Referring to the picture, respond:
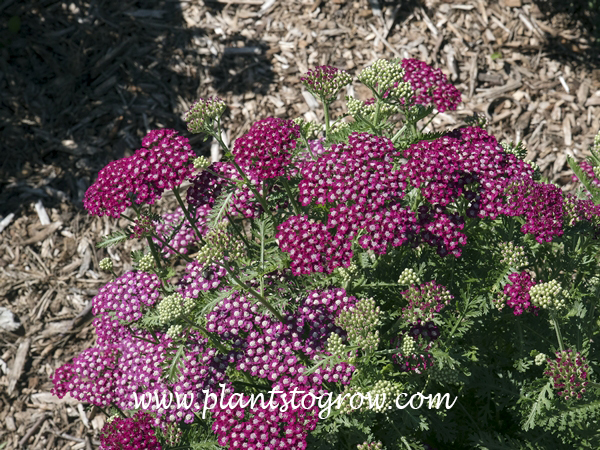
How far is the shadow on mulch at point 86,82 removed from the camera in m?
8.71

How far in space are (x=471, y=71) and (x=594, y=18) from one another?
203 cm

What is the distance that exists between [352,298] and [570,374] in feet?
5.23

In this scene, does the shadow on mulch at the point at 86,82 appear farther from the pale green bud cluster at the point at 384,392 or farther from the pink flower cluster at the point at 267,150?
the pale green bud cluster at the point at 384,392

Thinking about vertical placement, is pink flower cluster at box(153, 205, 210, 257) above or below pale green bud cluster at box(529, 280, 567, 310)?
below

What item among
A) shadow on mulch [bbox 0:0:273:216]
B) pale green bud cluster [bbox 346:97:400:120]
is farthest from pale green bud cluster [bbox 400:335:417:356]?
shadow on mulch [bbox 0:0:273:216]

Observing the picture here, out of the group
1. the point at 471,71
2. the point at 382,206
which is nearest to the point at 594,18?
the point at 471,71

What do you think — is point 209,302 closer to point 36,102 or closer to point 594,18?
point 36,102

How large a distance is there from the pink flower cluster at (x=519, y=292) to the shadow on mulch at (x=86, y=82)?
5.73 m

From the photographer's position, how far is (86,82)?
9250mm

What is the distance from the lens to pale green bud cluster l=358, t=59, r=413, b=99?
4.78 meters

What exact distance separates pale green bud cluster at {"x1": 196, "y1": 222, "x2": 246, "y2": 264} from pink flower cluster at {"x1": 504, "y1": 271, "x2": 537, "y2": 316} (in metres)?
2.01

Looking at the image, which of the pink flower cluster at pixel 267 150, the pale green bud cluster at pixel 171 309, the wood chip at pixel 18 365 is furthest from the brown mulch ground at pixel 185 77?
the pink flower cluster at pixel 267 150

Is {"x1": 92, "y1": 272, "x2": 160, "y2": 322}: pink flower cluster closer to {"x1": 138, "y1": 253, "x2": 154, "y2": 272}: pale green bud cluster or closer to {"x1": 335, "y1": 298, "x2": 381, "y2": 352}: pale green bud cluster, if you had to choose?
{"x1": 138, "y1": 253, "x2": 154, "y2": 272}: pale green bud cluster

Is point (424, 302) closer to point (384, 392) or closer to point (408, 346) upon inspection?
point (408, 346)
